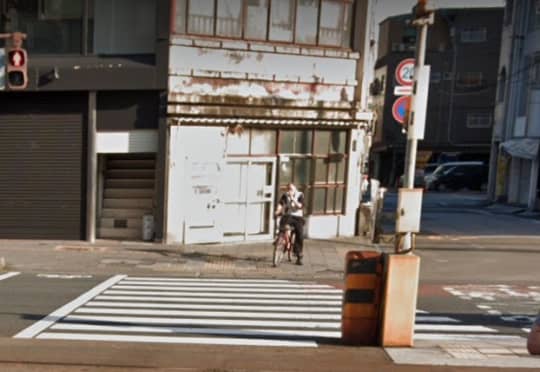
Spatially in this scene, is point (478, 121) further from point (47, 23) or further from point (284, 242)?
point (47, 23)

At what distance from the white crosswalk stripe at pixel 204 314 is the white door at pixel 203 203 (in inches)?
150

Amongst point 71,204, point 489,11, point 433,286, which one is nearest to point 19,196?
point 71,204

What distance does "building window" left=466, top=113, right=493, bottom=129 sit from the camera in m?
44.8

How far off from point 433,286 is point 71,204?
9.48 m

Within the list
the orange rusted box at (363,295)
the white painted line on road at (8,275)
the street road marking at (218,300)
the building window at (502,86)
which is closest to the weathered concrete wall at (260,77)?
the white painted line on road at (8,275)

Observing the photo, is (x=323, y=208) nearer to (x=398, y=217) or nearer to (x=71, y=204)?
(x=71, y=204)

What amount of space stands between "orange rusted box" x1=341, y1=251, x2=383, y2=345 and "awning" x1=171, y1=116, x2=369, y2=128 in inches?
333

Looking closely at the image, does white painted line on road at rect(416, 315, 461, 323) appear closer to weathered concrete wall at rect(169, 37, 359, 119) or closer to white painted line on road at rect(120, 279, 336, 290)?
white painted line on road at rect(120, 279, 336, 290)

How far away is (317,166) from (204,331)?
9.02m

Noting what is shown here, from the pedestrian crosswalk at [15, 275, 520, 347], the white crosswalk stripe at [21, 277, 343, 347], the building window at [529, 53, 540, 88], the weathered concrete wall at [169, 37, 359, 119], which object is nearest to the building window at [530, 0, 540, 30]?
the building window at [529, 53, 540, 88]

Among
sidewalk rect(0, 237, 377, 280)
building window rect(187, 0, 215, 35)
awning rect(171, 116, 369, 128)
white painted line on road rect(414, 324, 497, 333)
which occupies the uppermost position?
building window rect(187, 0, 215, 35)

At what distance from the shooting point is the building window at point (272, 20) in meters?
13.4

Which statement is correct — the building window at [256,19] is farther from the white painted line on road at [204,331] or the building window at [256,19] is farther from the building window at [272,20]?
the white painted line on road at [204,331]

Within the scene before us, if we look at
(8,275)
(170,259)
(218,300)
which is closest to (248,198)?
(170,259)
